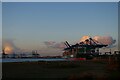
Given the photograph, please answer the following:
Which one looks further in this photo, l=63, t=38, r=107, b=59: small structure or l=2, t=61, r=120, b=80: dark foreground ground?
l=63, t=38, r=107, b=59: small structure

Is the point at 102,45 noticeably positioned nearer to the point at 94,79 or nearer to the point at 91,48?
the point at 91,48

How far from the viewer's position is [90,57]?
45531mm

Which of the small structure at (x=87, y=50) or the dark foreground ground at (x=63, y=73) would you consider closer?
the dark foreground ground at (x=63, y=73)

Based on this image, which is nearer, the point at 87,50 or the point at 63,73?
the point at 63,73

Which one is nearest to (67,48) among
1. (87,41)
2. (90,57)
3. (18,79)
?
(87,41)

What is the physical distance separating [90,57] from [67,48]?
1619cm

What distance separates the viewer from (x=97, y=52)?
4809 centimetres

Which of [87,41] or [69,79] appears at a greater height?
[87,41]

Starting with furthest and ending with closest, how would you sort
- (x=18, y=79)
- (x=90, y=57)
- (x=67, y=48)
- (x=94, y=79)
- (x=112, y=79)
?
1. (x=67, y=48)
2. (x=90, y=57)
3. (x=18, y=79)
4. (x=112, y=79)
5. (x=94, y=79)

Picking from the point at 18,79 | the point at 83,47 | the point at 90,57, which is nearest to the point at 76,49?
the point at 83,47

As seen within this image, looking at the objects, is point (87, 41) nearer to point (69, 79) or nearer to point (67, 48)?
point (67, 48)

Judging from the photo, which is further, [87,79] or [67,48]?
[67,48]

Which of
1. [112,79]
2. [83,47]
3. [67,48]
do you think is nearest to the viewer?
[112,79]

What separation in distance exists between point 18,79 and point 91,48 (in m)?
39.7
